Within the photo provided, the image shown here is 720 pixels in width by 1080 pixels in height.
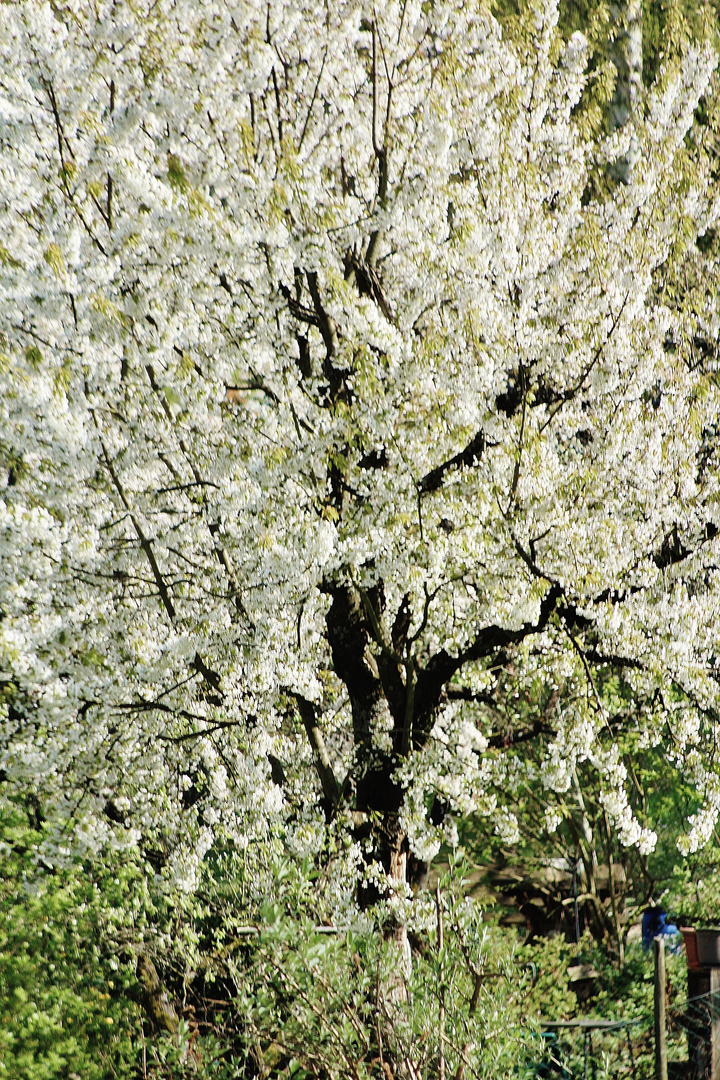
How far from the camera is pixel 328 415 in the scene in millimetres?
6082

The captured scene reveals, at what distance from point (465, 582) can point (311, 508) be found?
143cm


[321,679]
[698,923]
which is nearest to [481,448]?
[321,679]

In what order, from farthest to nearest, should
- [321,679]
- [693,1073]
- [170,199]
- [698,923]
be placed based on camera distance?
[698,923], [321,679], [693,1073], [170,199]

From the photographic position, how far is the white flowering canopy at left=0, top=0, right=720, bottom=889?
5.63m

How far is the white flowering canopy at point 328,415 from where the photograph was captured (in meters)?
5.63

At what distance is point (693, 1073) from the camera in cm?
591

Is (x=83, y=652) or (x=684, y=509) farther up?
(x=684, y=509)

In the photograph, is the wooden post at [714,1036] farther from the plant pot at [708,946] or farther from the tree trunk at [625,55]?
the tree trunk at [625,55]

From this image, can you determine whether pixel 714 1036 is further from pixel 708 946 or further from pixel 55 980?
pixel 55 980

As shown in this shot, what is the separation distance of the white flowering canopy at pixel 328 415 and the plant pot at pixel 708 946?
0.75m

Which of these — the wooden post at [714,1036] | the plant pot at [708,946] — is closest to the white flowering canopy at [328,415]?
the plant pot at [708,946]

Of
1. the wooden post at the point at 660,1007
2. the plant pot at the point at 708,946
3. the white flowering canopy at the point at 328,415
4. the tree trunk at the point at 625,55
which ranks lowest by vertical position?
the wooden post at the point at 660,1007

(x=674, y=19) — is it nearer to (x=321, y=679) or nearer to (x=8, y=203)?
(x=8, y=203)

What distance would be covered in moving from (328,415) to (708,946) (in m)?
4.53
